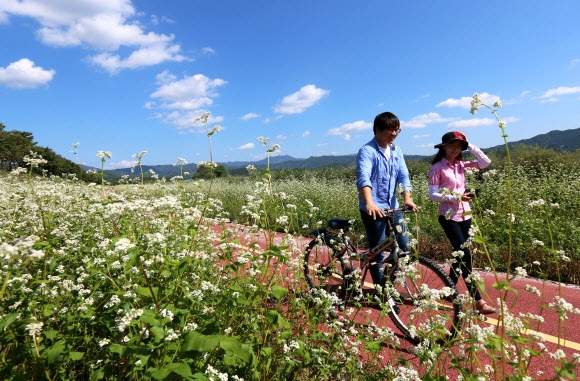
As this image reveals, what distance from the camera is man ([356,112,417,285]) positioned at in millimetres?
4168

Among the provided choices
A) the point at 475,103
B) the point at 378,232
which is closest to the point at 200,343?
the point at 475,103

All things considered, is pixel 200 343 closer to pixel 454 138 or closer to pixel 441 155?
pixel 454 138

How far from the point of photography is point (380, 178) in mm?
4383

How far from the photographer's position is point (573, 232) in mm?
6176

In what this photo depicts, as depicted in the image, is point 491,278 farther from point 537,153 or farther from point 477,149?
point 537,153

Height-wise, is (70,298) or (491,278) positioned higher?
(70,298)

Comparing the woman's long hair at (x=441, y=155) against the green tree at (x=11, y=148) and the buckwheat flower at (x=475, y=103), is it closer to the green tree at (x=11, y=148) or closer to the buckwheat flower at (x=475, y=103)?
the buckwheat flower at (x=475, y=103)

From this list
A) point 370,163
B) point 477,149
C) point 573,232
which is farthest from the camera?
point 573,232

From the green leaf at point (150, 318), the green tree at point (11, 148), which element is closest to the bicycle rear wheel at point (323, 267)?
the green leaf at point (150, 318)

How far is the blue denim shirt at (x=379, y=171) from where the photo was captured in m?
4.22

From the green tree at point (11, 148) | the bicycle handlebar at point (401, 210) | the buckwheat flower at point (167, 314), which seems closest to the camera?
the buckwheat flower at point (167, 314)

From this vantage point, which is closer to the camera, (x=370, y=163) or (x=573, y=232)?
(x=370, y=163)

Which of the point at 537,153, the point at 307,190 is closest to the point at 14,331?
the point at 307,190

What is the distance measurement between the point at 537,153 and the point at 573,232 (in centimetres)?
1368
